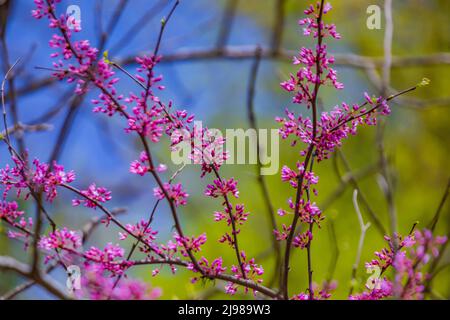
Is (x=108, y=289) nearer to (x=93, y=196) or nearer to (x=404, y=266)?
(x=93, y=196)

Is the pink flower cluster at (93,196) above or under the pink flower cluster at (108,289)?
above

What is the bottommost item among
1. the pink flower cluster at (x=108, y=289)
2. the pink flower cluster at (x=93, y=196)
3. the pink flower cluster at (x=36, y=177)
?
the pink flower cluster at (x=108, y=289)

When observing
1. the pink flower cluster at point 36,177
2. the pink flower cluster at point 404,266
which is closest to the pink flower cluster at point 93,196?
the pink flower cluster at point 36,177

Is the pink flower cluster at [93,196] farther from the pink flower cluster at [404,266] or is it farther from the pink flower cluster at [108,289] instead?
the pink flower cluster at [404,266]

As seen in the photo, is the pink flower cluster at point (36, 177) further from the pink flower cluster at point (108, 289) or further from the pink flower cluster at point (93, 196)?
the pink flower cluster at point (108, 289)

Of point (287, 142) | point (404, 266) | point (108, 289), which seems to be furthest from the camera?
point (287, 142)

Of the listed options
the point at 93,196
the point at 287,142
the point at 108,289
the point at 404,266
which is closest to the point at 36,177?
the point at 93,196

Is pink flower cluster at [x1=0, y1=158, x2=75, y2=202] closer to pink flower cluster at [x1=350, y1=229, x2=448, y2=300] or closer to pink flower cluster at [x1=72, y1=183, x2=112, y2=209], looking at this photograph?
pink flower cluster at [x1=72, y1=183, x2=112, y2=209]

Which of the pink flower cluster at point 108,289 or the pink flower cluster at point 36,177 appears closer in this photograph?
the pink flower cluster at point 36,177

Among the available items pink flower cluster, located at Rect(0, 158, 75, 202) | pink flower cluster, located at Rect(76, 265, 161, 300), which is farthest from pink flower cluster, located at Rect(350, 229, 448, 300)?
pink flower cluster, located at Rect(0, 158, 75, 202)

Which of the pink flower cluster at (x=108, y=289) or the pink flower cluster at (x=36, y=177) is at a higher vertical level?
the pink flower cluster at (x=36, y=177)

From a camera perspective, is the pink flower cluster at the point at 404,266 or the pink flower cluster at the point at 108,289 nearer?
the pink flower cluster at the point at 404,266

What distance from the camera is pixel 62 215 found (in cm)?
299
